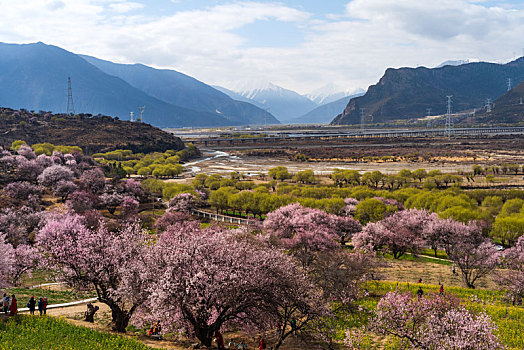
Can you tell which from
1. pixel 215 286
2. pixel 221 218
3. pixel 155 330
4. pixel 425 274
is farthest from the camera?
pixel 221 218

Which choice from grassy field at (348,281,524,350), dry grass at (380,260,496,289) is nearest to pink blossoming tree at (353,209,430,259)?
dry grass at (380,260,496,289)

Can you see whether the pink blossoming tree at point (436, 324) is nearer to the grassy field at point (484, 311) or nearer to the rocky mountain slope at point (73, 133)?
the grassy field at point (484, 311)

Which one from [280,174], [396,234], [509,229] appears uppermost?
[280,174]

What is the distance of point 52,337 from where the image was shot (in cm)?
2064

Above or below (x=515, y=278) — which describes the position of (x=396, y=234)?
below

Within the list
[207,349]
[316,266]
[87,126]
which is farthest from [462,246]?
[87,126]

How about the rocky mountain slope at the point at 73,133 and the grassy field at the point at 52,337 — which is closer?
the grassy field at the point at 52,337

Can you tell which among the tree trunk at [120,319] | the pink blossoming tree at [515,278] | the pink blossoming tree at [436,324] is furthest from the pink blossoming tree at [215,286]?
the pink blossoming tree at [515,278]

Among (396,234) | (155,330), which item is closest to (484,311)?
(155,330)

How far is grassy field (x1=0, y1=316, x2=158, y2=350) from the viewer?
64.3 ft

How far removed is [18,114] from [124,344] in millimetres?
183202

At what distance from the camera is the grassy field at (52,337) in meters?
19.6

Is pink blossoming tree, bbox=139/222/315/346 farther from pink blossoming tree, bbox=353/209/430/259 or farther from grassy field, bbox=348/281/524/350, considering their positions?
pink blossoming tree, bbox=353/209/430/259

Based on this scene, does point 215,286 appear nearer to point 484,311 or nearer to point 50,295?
point 484,311
